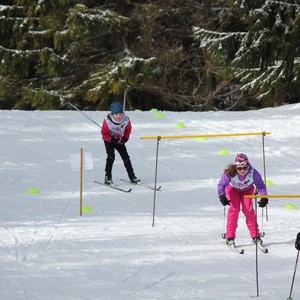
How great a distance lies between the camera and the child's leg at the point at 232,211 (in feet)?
27.8

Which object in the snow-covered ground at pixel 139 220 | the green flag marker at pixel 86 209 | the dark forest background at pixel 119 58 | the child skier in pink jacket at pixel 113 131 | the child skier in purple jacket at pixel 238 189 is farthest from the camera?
the dark forest background at pixel 119 58

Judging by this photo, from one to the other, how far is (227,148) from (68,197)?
5.21 m

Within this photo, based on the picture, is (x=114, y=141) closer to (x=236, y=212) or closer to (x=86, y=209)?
(x=86, y=209)

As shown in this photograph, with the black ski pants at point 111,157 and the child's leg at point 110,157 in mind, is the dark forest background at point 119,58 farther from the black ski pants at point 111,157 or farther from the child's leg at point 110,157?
the child's leg at point 110,157

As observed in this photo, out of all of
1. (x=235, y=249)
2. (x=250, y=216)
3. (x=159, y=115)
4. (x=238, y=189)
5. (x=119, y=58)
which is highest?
(x=119, y=58)

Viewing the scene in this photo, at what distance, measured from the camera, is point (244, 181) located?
8.53m

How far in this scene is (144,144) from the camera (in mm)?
15586

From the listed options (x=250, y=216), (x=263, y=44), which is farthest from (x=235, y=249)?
(x=263, y=44)

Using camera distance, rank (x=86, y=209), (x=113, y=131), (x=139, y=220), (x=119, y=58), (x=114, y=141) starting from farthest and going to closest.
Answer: (x=119, y=58), (x=114, y=141), (x=113, y=131), (x=86, y=209), (x=139, y=220)

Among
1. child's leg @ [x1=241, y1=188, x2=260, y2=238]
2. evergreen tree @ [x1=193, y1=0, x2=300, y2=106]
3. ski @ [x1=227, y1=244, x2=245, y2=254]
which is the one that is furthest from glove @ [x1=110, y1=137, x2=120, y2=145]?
evergreen tree @ [x1=193, y1=0, x2=300, y2=106]

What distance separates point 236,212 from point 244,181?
15.5 inches

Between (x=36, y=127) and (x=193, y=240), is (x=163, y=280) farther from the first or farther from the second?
(x=36, y=127)

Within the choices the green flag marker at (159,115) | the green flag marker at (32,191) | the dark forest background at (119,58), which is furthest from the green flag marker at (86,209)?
the dark forest background at (119,58)

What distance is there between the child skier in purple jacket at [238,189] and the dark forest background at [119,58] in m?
13.8
